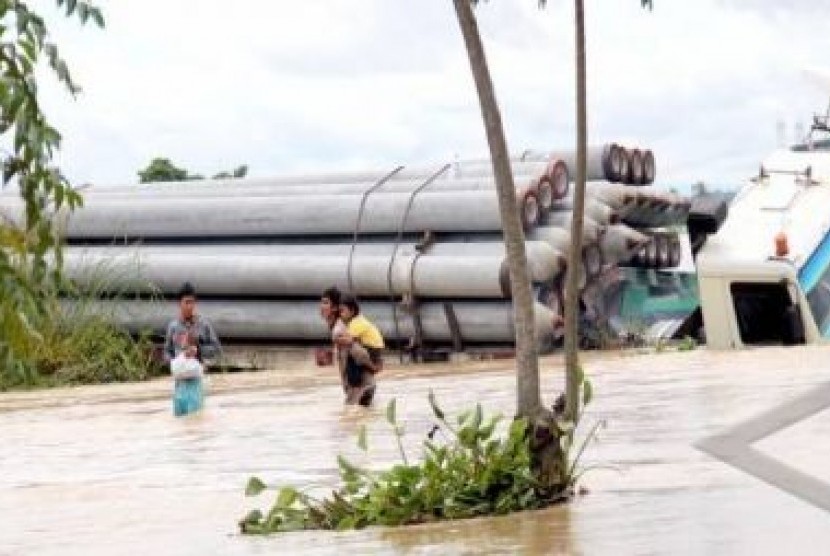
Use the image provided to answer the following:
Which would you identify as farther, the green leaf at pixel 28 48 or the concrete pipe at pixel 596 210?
the concrete pipe at pixel 596 210

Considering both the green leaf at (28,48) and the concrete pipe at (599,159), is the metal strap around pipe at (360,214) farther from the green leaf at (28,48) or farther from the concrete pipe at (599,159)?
the green leaf at (28,48)

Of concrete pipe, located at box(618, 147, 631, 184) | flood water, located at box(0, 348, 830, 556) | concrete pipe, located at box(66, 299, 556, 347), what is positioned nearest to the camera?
flood water, located at box(0, 348, 830, 556)

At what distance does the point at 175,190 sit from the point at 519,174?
6707mm

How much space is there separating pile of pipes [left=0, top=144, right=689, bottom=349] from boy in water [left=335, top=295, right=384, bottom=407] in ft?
22.4

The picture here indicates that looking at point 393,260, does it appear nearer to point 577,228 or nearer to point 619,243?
point 619,243

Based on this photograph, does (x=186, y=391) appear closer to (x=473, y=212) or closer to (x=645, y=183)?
(x=473, y=212)

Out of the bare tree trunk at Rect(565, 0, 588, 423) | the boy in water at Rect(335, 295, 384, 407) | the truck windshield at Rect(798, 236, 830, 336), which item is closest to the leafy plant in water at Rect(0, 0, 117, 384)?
A: the bare tree trunk at Rect(565, 0, 588, 423)

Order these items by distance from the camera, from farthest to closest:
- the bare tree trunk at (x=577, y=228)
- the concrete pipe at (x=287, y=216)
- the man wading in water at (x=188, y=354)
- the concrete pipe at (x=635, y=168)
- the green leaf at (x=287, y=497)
→ the concrete pipe at (x=635, y=168), the concrete pipe at (x=287, y=216), the man wading in water at (x=188, y=354), the bare tree trunk at (x=577, y=228), the green leaf at (x=287, y=497)

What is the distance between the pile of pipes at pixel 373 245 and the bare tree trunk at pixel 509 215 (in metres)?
14.6

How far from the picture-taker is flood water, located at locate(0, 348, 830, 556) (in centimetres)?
856

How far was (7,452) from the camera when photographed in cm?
1566

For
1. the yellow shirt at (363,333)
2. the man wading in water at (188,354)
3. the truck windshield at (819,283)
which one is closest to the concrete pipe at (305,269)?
the truck windshield at (819,283)

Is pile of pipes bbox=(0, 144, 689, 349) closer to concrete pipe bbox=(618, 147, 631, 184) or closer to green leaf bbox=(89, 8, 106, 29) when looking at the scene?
concrete pipe bbox=(618, 147, 631, 184)

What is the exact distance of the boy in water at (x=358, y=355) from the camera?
17.5 metres
